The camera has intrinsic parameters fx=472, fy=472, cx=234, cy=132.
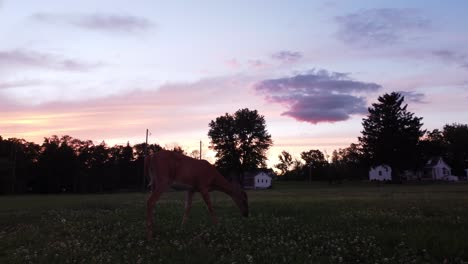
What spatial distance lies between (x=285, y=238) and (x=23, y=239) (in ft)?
28.1

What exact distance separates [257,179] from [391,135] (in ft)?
163

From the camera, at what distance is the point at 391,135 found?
110938 millimetres

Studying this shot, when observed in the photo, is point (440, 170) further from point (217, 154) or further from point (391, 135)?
point (217, 154)

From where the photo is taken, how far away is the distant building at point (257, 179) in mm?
147250

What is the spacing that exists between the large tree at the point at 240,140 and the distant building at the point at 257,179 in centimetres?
280

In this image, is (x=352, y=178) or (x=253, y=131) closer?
(x=253, y=131)

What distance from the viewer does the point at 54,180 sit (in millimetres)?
118125

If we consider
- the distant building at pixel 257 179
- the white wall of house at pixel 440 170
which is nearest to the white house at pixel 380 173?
the white wall of house at pixel 440 170


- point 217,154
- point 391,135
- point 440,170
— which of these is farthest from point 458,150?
point 217,154

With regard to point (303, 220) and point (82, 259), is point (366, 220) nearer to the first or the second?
point (303, 220)

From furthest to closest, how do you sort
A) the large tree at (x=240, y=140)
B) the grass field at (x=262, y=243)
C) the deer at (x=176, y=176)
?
1. the large tree at (x=240, y=140)
2. the deer at (x=176, y=176)
3. the grass field at (x=262, y=243)

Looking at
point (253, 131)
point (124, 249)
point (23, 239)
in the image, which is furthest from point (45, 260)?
point (253, 131)

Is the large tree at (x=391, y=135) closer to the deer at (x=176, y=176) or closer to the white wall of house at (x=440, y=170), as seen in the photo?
the white wall of house at (x=440, y=170)

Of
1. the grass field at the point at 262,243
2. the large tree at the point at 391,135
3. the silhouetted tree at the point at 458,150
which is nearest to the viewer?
the grass field at the point at 262,243
